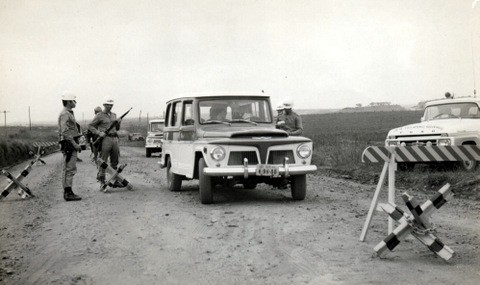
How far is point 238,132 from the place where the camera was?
9.71 meters

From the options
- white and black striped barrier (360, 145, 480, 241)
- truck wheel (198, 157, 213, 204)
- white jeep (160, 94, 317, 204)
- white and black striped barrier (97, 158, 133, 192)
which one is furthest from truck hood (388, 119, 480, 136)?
white and black striped barrier (360, 145, 480, 241)

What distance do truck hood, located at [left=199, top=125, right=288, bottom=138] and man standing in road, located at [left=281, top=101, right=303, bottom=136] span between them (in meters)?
1.24

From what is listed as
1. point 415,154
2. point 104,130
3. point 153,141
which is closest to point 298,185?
point 415,154

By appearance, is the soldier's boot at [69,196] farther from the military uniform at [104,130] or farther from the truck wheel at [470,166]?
the truck wheel at [470,166]

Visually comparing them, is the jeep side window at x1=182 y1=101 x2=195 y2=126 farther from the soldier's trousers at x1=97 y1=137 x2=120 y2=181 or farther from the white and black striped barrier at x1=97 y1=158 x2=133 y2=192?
the soldier's trousers at x1=97 y1=137 x2=120 y2=181

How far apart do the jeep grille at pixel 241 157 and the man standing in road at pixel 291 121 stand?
2.54 metres

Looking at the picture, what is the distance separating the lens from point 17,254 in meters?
6.41

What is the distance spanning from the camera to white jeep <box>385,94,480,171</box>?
13281 millimetres

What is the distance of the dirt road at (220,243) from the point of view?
17.4ft

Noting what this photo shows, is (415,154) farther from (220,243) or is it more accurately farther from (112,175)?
(112,175)

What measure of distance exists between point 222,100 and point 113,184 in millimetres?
3601

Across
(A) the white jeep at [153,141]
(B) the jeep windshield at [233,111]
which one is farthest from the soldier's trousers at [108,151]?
(A) the white jeep at [153,141]

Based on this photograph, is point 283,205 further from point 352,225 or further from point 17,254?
point 17,254

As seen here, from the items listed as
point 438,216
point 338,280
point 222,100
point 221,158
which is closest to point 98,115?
point 222,100
